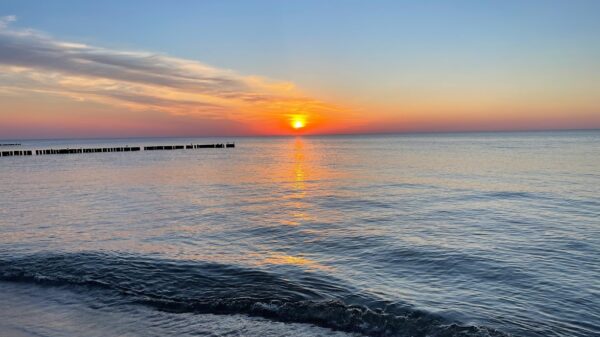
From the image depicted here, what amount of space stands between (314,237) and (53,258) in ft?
35.2

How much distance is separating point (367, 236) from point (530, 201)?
53.3 feet

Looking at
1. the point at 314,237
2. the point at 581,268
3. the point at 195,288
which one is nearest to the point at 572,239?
the point at 581,268

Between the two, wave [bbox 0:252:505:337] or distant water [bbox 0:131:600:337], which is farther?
distant water [bbox 0:131:600:337]

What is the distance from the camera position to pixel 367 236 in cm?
2062

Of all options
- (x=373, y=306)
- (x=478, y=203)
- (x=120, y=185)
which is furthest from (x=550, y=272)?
(x=120, y=185)

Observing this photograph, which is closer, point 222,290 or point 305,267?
point 222,290

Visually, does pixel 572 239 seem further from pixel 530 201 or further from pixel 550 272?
pixel 530 201

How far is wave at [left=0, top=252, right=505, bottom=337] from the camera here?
1070cm

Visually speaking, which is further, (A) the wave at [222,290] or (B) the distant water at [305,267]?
(B) the distant water at [305,267]

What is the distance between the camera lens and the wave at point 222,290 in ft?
35.1

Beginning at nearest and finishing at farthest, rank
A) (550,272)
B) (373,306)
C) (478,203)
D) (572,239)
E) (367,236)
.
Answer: (373,306) → (550,272) → (572,239) → (367,236) → (478,203)

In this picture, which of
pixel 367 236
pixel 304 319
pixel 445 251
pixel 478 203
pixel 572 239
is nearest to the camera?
pixel 304 319

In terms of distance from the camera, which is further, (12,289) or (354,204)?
(354,204)

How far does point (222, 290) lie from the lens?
43.0 feet
